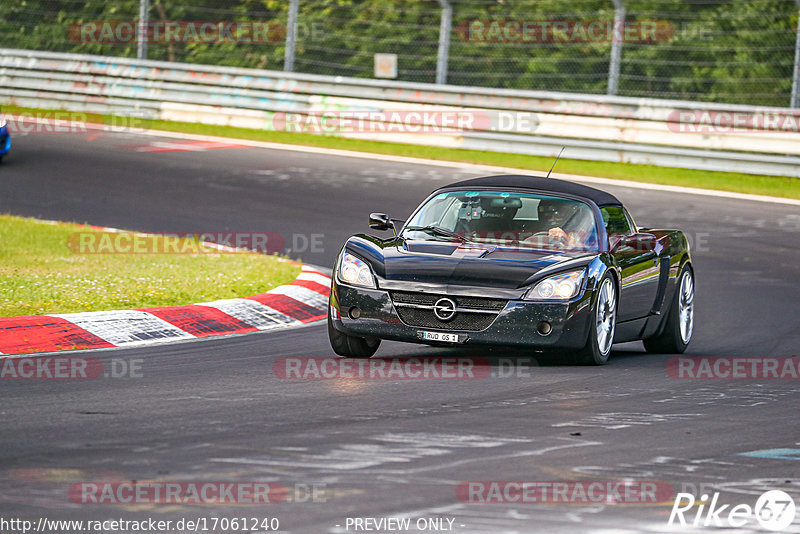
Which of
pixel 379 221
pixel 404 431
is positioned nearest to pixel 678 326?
pixel 379 221

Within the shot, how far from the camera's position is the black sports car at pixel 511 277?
810cm

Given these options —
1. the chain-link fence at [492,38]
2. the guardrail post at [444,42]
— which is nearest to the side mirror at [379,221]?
the chain-link fence at [492,38]

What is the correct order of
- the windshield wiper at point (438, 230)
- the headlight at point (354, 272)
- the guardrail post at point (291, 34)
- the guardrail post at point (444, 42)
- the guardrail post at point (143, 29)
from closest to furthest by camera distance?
the headlight at point (354, 272), the windshield wiper at point (438, 230), the guardrail post at point (444, 42), the guardrail post at point (291, 34), the guardrail post at point (143, 29)

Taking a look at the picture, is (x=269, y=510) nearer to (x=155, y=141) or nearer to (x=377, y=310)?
(x=377, y=310)

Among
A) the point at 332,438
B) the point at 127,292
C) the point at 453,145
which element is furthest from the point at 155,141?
the point at 332,438

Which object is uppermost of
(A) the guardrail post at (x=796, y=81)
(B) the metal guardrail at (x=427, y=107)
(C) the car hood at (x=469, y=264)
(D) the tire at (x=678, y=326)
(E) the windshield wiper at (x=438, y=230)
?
(A) the guardrail post at (x=796, y=81)

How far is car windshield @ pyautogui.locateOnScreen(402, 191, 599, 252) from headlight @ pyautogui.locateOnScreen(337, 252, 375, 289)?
648 millimetres

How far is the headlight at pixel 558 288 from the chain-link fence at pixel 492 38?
42.2 ft

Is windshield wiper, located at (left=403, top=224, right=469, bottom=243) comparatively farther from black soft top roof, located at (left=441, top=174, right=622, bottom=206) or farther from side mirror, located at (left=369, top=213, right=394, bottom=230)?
black soft top roof, located at (left=441, top=174, right=622, bottom=206)

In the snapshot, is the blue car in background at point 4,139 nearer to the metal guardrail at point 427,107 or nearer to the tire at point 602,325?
the metal guardrail at point 427,107

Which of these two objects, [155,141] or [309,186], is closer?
[309,186]

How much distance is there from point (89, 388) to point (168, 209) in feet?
30.6

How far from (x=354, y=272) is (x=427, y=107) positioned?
46.4 ft

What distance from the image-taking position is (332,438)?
5953 mm
